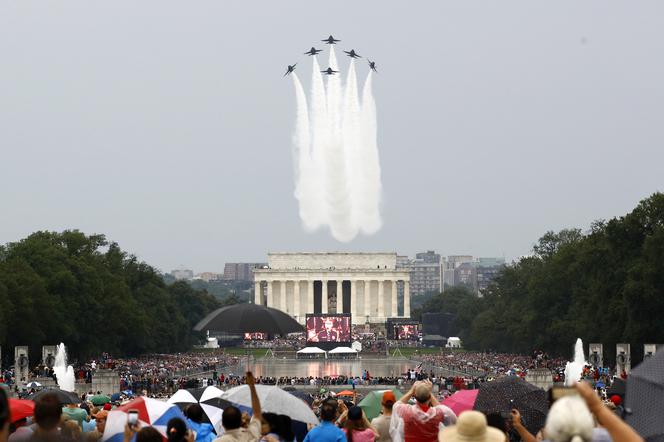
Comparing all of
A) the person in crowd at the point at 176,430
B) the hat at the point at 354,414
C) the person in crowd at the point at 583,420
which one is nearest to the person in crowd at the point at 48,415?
the person in crowd at the point at 176,430

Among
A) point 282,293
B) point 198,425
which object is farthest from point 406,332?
point 198,425

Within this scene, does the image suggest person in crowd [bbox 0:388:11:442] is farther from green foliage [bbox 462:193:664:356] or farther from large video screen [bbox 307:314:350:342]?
large video screen [bbox 307:314:350:342]

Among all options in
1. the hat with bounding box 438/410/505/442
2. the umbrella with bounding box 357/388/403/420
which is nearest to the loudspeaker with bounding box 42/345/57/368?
the umbrella with bounding box 357/388/403/420

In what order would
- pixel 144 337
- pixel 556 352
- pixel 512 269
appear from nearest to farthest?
pixel 556 352 < pixel 144 337 < pixel 512 269

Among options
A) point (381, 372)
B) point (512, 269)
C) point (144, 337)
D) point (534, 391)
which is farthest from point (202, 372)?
point (534, 391)

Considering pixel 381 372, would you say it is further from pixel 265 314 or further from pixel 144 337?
pixel 265 314
